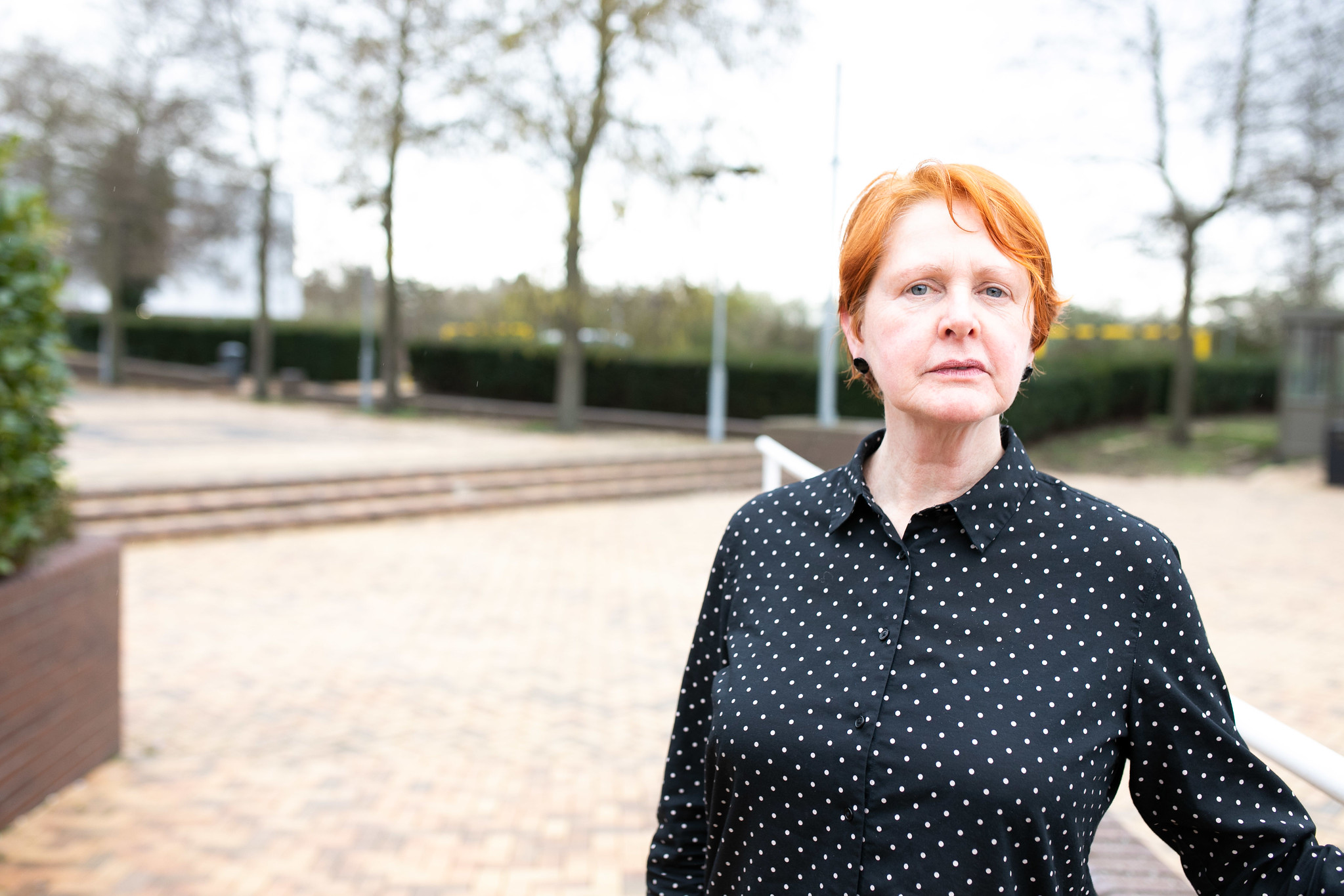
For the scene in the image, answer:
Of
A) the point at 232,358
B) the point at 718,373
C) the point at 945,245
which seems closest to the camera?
the point at 945,245

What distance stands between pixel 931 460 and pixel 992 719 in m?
0.35

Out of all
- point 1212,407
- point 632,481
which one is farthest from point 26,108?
point 1212,407

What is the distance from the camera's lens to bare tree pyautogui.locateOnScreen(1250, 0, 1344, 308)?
54.8ft

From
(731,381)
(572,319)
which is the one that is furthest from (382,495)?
(731,381)

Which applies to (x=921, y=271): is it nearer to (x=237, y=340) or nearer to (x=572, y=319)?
(x=572, y=319)

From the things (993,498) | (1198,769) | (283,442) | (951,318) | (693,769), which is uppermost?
(951,318)

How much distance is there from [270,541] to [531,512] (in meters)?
3.46

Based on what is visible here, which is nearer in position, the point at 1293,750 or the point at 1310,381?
the point at 1293,750

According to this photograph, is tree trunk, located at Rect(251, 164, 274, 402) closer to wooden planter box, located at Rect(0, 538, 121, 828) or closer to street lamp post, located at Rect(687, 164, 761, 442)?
street lamp post, located at Rect(687, 164, 761, 442)

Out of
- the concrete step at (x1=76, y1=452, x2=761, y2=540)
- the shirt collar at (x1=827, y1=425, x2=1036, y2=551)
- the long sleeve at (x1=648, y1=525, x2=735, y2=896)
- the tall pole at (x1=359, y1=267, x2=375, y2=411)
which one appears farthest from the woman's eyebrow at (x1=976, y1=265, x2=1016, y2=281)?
the tall pole at (x1=359, y1=267, x2=375, y2=411)

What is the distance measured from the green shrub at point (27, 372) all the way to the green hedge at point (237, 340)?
3077cm

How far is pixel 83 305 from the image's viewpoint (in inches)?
1784

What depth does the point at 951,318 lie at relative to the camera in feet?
4.48

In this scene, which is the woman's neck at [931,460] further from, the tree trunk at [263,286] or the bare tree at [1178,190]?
the tree trunk at [263,286]
